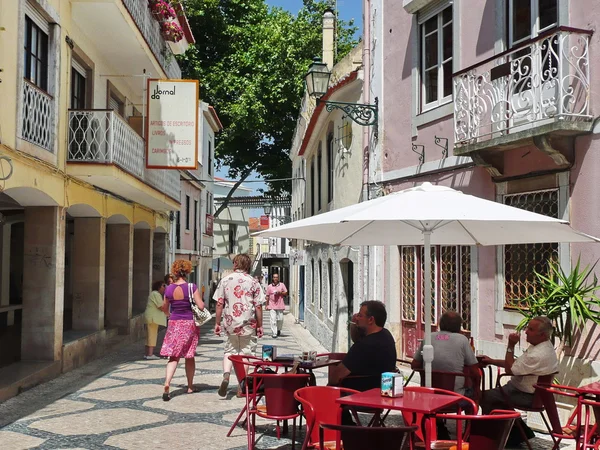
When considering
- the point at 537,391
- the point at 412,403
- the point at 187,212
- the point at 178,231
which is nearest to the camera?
the point at 412,403

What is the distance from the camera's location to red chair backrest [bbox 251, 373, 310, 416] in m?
6.36

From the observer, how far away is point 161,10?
51.4 feet

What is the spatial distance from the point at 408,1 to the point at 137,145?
6.03 m

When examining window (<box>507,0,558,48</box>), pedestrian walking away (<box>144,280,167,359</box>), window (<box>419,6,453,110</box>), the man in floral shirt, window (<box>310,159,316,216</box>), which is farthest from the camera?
window (<box>310,159,316,216</box>)

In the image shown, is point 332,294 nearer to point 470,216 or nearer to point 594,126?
point 594,126

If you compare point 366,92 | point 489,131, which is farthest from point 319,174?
point 489,131

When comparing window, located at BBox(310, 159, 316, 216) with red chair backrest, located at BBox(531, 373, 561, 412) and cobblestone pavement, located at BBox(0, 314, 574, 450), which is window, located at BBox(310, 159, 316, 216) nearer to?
cobblestone pavement, located at BBox(0, 314, 574, 450)

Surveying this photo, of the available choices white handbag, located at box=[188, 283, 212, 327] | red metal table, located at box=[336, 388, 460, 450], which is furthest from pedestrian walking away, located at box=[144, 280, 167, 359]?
red metal table, located at box=[336, 388, 460, 450]

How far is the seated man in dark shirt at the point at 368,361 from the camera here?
6203 mm

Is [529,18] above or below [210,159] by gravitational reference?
below

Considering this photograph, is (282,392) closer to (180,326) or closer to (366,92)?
(180,326)

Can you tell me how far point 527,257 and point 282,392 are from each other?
154 inches

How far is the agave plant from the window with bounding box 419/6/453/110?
3733 millimetres

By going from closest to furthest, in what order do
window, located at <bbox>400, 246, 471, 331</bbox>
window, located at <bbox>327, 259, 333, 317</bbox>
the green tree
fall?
window, located at <bbox>400, 246, 471, 331</bbox> → window, located at <bbox>327, 259, 333, 317</bbox> → the green tree
